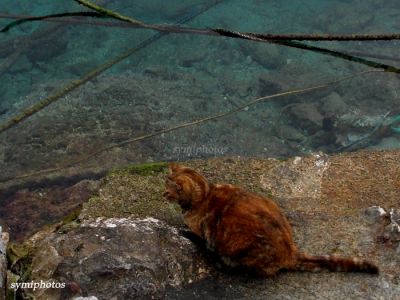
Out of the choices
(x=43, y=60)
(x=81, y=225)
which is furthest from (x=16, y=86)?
(x=81, y=225)

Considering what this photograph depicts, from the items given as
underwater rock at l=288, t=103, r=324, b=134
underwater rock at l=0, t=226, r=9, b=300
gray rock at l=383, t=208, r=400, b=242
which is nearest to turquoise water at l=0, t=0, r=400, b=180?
underwater rock at l=288, t=103, r=324, b=134

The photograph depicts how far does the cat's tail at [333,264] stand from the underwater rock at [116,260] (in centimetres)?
64

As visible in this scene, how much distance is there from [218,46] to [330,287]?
13.3 m

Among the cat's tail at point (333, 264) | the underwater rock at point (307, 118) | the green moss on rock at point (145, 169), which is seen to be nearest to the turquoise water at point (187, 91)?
the underwater rock at point (307, 118)

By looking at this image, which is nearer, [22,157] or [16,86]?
[22,157]

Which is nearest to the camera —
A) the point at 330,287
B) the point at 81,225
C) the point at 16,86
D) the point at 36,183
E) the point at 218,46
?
the point at 330,287

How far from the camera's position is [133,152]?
27.7ft

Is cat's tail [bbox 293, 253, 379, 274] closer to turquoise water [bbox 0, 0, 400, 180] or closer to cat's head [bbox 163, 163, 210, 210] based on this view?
cat's head [bbox 163, 163, 210, 210]

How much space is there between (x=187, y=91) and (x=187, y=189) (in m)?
9.24

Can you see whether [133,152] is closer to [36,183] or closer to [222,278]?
[36,183]

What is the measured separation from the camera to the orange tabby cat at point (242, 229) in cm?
241

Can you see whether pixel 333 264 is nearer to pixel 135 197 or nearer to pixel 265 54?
pixel 135 197

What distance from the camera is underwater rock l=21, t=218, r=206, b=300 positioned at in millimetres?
2361

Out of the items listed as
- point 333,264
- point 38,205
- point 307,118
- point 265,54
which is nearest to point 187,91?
point 307,118
